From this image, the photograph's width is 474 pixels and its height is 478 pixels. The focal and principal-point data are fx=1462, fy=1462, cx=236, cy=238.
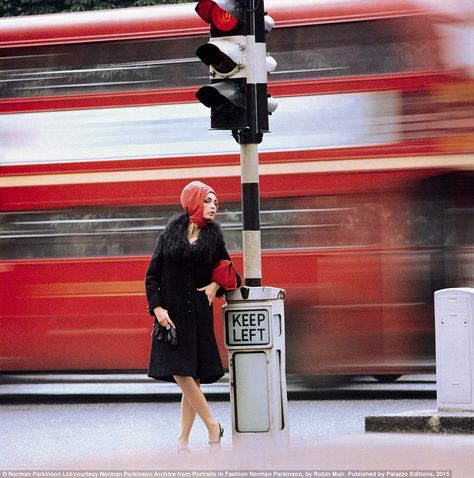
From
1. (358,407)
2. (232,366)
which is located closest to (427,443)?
(232,366)

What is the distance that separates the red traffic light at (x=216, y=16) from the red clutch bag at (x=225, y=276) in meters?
1.51

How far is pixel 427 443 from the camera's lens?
9.47 m

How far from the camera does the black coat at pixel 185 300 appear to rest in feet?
29.9

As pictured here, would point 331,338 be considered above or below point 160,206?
below

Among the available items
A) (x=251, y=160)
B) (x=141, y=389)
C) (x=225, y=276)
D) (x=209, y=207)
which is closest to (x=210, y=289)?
(x=225, y=276)

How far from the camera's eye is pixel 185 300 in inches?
361

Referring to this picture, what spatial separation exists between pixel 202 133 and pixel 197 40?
0.95m

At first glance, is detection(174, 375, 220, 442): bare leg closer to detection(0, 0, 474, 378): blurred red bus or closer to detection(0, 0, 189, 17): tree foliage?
detection(0, 0, 474, 378): blurred red bus

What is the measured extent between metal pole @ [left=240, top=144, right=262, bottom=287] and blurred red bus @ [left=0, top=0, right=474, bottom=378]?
12.8 ft

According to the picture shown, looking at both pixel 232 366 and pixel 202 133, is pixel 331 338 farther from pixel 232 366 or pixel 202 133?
pixel 232 366

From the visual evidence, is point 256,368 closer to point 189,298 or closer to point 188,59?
point 189,298

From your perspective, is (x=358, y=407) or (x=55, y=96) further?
(x=55, y=96)

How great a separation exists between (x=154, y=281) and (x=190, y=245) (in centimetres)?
32

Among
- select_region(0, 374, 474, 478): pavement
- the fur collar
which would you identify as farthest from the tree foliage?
the fur collar
